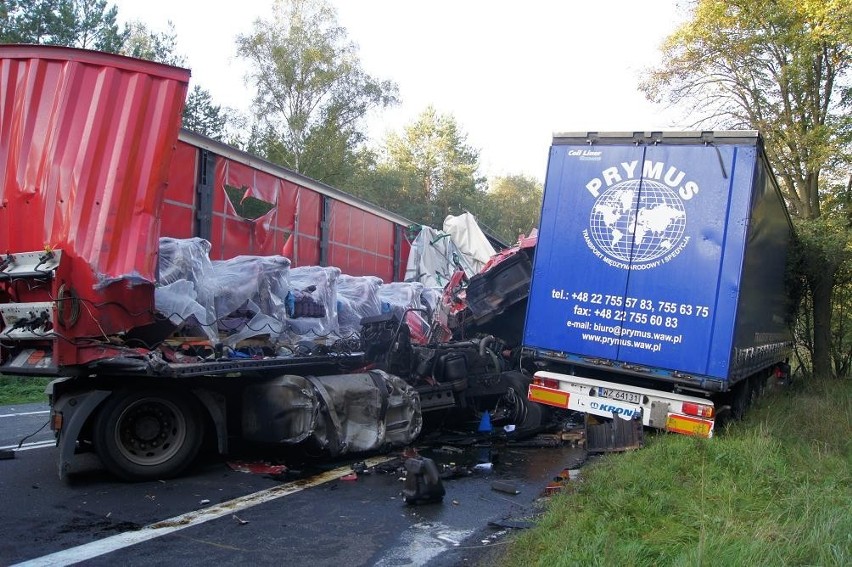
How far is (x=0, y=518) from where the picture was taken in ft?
15.7

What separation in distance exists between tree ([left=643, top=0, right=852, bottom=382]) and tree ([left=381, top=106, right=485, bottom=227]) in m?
24.1

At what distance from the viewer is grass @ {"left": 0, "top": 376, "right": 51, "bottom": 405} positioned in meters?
11.2

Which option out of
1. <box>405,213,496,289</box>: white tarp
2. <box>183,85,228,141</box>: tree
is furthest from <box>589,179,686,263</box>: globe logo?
<box>183,85,228,141</box>: tree

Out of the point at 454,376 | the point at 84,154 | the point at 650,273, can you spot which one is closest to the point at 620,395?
the point at 650,273

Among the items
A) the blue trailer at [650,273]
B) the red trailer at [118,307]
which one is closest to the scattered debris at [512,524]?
the red trailer at [118,307]

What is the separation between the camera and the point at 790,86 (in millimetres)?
13672

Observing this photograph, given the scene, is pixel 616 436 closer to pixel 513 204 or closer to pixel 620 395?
pixel 620 395

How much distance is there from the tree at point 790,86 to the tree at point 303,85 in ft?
63.1

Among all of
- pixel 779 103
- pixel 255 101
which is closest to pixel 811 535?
pixel 779 103

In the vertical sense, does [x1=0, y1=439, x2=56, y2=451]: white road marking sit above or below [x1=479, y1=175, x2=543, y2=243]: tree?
below

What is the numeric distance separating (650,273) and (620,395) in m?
1.39

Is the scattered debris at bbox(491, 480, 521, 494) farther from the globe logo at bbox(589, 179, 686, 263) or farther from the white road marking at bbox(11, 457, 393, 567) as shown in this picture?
the globe logo at bbox(589, 179, 686, 263)

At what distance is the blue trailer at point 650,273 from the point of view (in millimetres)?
6945

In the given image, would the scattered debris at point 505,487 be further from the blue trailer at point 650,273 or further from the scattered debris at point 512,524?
the blue trailer at point 650,273
